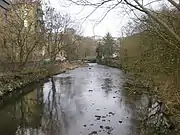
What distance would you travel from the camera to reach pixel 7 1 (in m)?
30.7

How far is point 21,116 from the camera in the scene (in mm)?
14836

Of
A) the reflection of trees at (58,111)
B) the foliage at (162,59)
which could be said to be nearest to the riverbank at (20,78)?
the reflection of trees at (58,111)

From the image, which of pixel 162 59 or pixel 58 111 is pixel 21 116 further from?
pixel 162 59

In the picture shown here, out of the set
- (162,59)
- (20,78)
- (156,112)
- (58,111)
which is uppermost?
(162,59)

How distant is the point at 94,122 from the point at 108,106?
12.2ft

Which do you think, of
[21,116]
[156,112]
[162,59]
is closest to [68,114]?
[21,116]

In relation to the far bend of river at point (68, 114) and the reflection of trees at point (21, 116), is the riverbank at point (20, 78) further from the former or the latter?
the reflection of trees at point (21, 116)

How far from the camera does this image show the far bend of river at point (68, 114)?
39.6ft

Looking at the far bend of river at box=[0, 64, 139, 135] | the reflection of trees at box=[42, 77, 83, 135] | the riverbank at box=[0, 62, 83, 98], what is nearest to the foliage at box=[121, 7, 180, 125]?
the far bend of river at box=[0, 64, 139, 135]

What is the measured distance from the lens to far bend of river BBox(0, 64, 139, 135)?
12070mm

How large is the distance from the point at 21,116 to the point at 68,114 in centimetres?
239

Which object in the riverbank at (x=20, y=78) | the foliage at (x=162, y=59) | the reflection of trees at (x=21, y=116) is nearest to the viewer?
the foliage at (x=162, y=59)

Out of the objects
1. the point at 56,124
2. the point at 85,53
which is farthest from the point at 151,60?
the point at 85,53

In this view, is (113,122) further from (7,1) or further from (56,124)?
(7,1)
